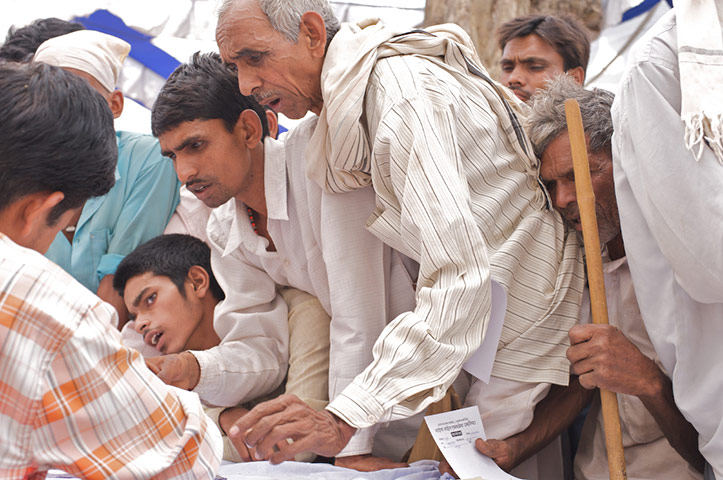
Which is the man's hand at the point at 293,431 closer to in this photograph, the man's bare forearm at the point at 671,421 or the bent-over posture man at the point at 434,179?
the bent-over posture man at the point at 434,179

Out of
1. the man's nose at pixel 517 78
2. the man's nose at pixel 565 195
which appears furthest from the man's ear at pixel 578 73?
the man's nose at pixel 565 195

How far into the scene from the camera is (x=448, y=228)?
2.13 m

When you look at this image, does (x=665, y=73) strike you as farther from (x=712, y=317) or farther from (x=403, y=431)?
(x=403, y=431)

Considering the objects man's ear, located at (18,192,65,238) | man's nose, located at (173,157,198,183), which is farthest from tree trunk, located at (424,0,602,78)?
man's ear, located at (18,192,65,238)

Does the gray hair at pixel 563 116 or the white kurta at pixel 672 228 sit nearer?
the white kurta at pixel 672 228

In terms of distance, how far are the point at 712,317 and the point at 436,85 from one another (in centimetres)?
101

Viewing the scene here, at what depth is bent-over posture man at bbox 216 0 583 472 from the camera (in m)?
2.12

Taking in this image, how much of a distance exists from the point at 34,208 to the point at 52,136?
0.15 meters

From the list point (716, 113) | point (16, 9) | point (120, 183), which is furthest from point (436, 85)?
point (16, 9)

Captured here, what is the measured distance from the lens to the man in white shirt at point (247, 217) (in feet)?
9.48

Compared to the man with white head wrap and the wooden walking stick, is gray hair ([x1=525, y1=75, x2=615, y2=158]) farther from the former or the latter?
the man with white head wrap

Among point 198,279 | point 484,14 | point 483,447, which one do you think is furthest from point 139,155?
point 484,14

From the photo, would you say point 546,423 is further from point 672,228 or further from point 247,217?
point 247,217

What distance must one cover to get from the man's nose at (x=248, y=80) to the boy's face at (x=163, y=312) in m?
1.08
